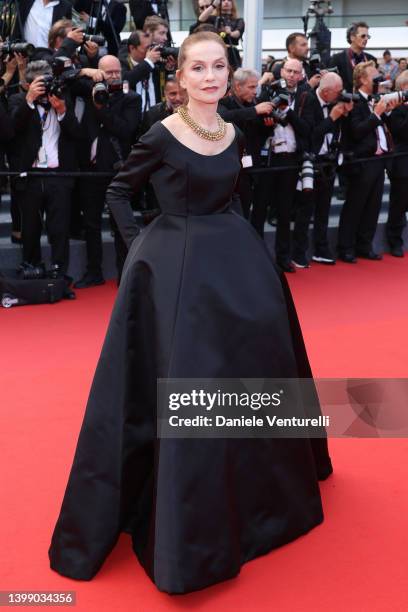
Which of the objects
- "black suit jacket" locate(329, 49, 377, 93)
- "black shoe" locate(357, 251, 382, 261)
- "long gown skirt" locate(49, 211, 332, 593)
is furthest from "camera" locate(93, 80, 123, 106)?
"long gown skirt" locate(49, 211, 332, 593)

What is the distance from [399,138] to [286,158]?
1413mm

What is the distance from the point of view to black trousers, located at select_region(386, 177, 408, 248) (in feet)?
24.4

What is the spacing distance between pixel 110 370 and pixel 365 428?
1.50 m

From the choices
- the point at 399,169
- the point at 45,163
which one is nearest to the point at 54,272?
the point at 45,163

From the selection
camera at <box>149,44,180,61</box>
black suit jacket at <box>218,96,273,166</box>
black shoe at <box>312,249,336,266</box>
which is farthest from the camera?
black shoe at <box>312,249,336,266</box>

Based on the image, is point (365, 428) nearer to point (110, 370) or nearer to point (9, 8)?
point (110, 370)

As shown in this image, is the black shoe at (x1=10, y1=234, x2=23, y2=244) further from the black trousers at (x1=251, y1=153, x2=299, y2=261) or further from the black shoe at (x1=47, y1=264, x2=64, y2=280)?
the black trousers at (x1=251, y1=153, x2=299, y2=261)

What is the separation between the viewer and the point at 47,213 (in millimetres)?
5867

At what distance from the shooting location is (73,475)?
2543 millimetres

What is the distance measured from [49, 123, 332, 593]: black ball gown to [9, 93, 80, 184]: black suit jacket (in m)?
3.26

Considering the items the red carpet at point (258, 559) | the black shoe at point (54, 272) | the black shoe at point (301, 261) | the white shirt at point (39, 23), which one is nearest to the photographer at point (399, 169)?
the black shoe at point (301, 261)

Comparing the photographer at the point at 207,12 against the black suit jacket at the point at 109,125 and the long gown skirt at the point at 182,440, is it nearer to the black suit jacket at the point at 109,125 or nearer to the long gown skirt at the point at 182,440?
the black suit jacket at the point at 109,125

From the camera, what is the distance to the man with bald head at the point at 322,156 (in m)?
6.66

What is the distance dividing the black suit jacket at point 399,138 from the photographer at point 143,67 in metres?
2.10
